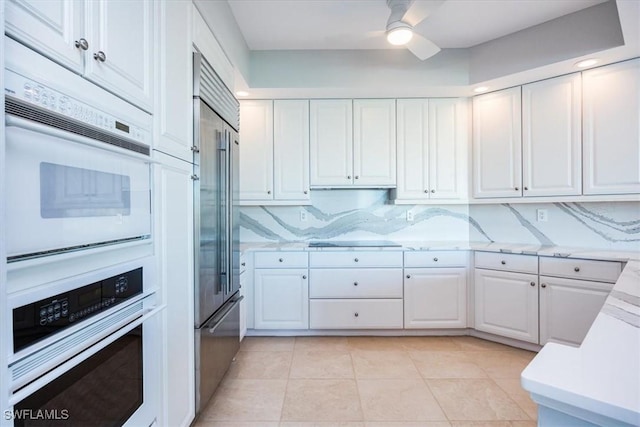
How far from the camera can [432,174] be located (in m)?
3.08

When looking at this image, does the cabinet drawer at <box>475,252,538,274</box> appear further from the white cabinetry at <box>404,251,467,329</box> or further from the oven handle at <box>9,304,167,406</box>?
the oven handle at <box>9,304,167,406</box>

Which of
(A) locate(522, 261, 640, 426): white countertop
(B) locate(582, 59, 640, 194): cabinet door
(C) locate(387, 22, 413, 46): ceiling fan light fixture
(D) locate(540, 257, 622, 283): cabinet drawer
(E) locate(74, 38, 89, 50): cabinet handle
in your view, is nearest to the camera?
(A) locate(522, 261, 640, 426): white countertop

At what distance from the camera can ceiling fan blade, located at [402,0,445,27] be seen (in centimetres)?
181

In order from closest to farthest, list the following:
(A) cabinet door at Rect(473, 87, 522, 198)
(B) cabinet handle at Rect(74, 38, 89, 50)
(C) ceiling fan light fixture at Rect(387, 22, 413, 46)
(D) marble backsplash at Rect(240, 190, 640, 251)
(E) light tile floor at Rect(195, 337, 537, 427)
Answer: (B) cabinet handle at Rect(74, 38, 89, 50), (E) light tile floor at Rect(195, 337, 537, 427), (C) ceiling fan light fixture at Rect(387, 22, 413, 46), (A) cabinet door at Rect(473, 87, 522, 198), (D) marble backsplash at Rect(240, 190, 640, 251)

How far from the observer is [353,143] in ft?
10.1

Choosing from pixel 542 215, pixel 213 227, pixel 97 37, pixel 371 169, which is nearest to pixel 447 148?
pixel 371 169

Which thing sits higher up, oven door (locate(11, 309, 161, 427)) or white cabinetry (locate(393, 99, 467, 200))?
white cabinetry (locate(393, 99, 467, 200))

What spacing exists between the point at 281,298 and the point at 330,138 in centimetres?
164

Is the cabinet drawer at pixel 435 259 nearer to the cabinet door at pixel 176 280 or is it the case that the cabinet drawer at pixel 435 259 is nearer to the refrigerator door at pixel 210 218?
the refrigerator door at pixel 210 218

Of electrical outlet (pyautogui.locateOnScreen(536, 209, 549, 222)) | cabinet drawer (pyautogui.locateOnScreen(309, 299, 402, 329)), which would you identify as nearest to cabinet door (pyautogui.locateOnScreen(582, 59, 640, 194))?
electrical outlet (pyautogui.locateOnScreen(536, 209, 549, 222))

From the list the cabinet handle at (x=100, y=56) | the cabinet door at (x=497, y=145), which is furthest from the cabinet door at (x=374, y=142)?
the cabinet handle at (x=100, y=56)

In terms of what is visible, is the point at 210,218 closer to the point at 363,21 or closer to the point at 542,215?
the point at 363,21

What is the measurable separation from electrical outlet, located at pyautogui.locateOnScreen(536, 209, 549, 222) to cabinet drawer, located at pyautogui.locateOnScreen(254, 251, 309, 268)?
2270 millimetres

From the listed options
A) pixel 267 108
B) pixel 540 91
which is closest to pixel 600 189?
pixel 540 91
